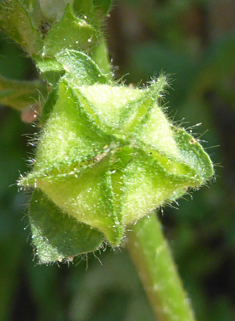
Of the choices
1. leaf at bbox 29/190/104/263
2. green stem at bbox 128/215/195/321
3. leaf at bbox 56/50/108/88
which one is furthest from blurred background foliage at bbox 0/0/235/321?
leaf at bbox 56/50/108/88

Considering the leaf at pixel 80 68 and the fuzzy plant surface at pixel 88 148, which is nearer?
the fuzzy plant surface at pixel 88 148

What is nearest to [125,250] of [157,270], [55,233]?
[157,270]

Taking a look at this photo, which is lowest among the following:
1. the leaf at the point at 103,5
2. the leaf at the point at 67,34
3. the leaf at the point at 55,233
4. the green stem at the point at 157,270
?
the green stem at the point at 157,270

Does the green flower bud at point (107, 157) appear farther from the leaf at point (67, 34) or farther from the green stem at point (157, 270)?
the green stem at point (157, 270)

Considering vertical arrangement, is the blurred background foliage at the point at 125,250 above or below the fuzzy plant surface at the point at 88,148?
below

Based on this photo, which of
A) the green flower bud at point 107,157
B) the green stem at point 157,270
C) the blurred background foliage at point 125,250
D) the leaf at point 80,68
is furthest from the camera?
the blurred background foliage at point 125,250

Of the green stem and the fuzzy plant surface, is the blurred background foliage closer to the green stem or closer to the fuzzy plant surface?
the green stem

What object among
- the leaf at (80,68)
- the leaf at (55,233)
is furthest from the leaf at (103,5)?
the leaf at (55,233)
